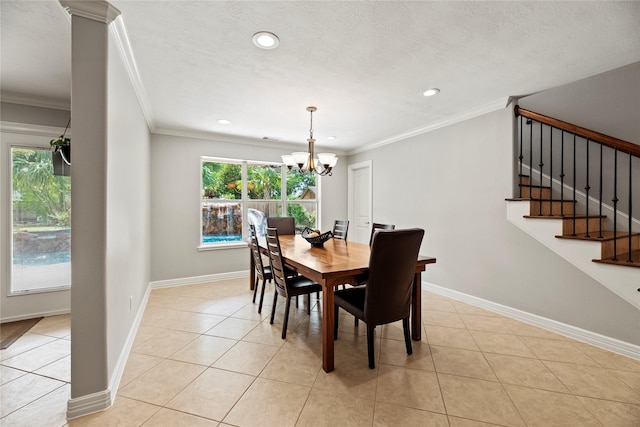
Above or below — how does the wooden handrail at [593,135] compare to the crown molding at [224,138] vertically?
below

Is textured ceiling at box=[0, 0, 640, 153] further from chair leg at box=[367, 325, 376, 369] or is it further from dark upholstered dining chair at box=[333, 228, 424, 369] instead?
chair leg at box=[367, 325, 376, 369]

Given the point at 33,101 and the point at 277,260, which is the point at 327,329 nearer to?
the point at 277,260

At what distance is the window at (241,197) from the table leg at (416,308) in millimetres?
3131

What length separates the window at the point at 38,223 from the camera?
2.97 m

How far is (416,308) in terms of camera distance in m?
2.51

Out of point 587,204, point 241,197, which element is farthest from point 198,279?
point 587,204

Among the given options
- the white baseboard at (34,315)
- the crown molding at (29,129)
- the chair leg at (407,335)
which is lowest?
the white baseboard at (34,315)

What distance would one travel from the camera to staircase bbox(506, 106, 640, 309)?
2201 millimetres

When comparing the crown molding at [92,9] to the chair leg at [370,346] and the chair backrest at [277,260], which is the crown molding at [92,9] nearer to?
the chair backrest at [277,260]

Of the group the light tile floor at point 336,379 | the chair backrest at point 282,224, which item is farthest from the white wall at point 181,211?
the light tile floor at point 336,379

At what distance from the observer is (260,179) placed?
5.07 metres

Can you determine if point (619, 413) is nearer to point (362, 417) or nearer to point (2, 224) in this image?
point (362, 417)

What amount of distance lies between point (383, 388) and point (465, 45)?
255 centimetres

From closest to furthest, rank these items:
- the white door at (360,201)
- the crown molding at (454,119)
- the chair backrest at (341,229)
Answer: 1. the crown molding at (454,119)
2. the chair backrest at (341,229)
3. the white door at (360,201)
